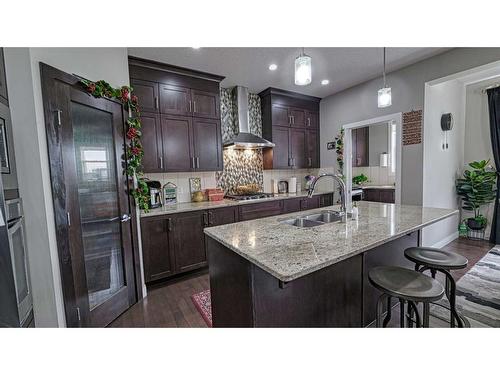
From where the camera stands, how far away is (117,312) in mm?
2086

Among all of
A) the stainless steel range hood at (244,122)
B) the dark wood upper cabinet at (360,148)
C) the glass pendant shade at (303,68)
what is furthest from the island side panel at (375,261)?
the dark wood upper cabinet at (360,148)

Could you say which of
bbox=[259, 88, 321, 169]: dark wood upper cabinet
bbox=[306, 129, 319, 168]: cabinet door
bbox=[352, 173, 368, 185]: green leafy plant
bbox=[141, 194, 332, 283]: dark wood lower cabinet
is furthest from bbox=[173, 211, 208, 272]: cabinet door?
bbox=[352, 173, 368, 185]: green leafy plant

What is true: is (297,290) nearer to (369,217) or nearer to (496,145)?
(369,217)

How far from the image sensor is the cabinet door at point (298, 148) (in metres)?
4.29

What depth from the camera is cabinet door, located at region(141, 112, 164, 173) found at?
2828 millimetres

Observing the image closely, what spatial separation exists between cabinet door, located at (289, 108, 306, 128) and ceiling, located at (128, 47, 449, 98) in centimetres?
64

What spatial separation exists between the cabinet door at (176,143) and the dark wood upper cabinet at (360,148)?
4027 millimetres

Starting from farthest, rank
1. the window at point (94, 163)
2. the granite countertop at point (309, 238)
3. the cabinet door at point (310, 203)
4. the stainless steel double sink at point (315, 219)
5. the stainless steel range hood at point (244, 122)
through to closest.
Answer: the cabinet door at point (310, 203), the stainless steel range hood at point (244, 122), the stainless steel double sink at point (315, 219), the window at point (94, 163), the granite countertop at point (309, 238)

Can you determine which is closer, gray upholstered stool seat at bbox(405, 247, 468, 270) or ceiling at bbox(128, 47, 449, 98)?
gray upholstered stool seat at bbox(405, 247, 468, 270)

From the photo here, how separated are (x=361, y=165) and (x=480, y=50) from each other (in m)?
3.21

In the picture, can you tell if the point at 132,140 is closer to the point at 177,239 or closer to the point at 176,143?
the point at 176,143

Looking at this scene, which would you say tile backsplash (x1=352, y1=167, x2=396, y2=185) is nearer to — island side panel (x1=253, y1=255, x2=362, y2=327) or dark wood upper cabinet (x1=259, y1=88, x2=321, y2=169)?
dark wood upper cabinet (x1=259, y1=88, x2=321, y2=169)

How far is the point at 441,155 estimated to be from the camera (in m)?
3.52

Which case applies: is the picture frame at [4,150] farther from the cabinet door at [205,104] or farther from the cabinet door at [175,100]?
the cabinet door at [205,104]
